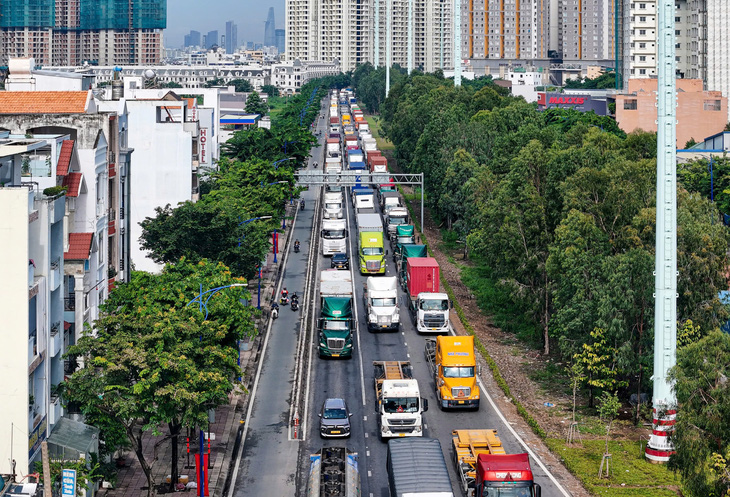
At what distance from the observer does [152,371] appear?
144ft

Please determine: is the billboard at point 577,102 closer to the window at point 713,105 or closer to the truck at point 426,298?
the window at point 713,105

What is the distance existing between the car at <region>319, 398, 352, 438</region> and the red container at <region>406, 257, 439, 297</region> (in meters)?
24.2

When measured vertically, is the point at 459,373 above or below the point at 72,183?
below

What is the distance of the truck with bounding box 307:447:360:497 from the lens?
1644 inches

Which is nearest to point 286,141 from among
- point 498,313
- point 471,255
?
point 471,255

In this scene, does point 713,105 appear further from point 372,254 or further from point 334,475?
point 334,475

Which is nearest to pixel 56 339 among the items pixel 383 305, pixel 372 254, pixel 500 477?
pixel 500 477

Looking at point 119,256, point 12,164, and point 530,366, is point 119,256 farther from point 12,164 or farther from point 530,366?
point 530,366

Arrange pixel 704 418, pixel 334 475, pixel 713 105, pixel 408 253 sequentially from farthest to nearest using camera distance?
pixel 713 105, pixel 408 253, pixel 334 475, pixel 704 418

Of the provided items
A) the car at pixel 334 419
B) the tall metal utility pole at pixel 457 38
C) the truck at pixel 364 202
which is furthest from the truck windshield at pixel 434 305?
the tall metal utility pole at pixel 457 38

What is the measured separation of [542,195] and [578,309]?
53.9 ft

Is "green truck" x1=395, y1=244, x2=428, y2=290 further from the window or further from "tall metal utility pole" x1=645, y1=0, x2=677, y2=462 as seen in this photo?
the window

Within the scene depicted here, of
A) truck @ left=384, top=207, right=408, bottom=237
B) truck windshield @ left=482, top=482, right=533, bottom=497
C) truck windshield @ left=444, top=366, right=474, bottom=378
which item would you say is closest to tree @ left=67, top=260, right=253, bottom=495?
truck windshield @ left=482, top=482, right=533, bottom=497

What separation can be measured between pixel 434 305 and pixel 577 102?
120 m
